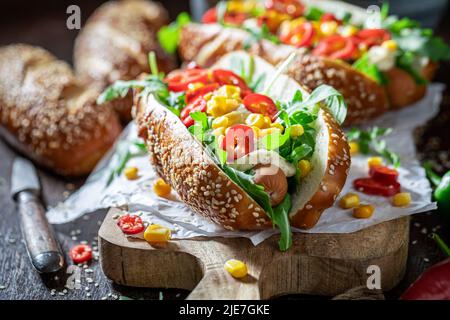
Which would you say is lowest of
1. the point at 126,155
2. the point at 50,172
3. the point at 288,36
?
the point at 50,172

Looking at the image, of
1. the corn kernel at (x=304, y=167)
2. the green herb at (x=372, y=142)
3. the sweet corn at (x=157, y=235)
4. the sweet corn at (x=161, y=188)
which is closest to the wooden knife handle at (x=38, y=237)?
the sweet corn at (x=157, y=235)

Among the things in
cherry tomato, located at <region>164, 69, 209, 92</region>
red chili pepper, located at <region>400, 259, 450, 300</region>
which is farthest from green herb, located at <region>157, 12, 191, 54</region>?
red chili pepper, located at <region>400, 259, 450, 300</region>

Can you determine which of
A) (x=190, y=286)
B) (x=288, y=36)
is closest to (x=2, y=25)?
(x=288, y=36)

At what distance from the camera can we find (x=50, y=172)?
14.1 ft

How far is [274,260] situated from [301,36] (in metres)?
1.94

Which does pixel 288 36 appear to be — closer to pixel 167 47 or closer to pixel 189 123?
pixel 167 47

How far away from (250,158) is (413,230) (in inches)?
41.5

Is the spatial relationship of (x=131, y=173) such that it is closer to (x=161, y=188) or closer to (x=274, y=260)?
(x=161, y=188)

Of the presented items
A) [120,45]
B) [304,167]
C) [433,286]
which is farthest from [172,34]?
[433,286]

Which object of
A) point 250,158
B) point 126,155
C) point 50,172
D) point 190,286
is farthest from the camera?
point 50,172

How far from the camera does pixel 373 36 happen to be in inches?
171

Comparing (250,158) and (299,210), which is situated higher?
(250,158)

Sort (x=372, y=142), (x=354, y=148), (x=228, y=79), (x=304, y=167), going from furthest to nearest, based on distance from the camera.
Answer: (x=372, y=142)
(x=354, y=148)
(x=228, y=79)
(x=304, y=167)

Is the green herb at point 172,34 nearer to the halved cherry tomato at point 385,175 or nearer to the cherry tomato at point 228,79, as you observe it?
the cherry tomato at point 228,79
